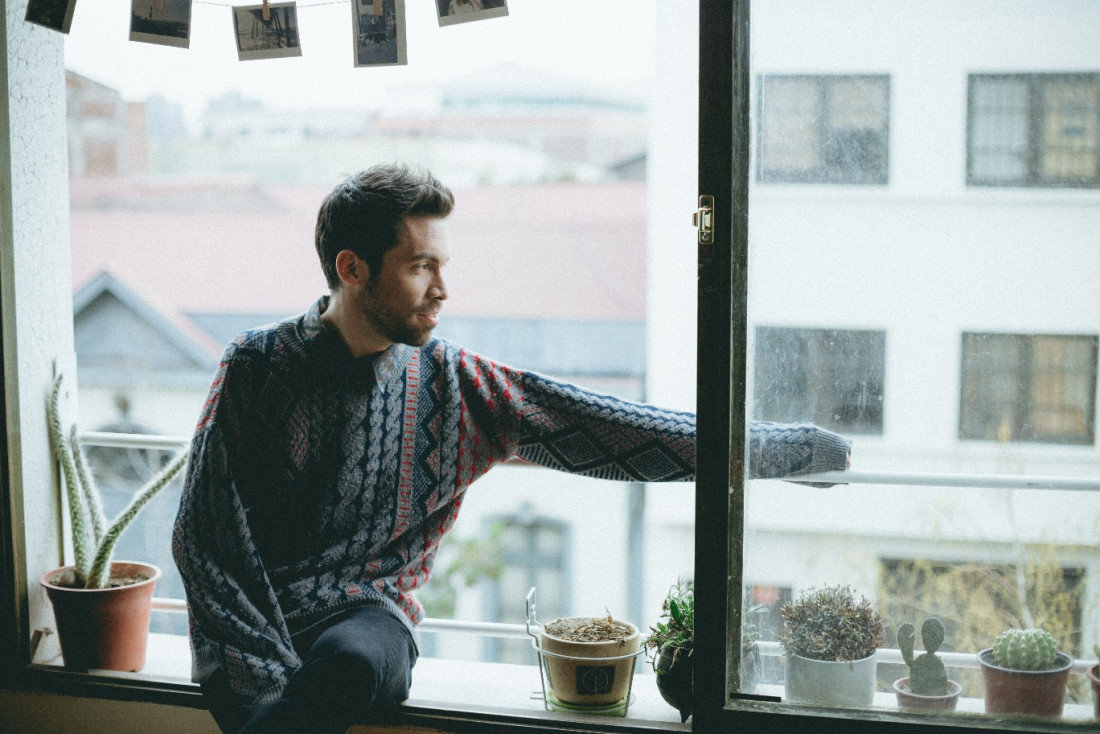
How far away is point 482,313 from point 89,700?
804 cm

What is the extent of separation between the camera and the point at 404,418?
5.93ft

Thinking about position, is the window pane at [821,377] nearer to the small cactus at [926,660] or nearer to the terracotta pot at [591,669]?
the small cactus at [926,660]

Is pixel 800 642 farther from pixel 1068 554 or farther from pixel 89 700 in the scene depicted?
pixel 89 700

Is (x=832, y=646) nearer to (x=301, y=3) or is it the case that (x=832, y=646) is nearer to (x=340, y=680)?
(x=340, y=680)

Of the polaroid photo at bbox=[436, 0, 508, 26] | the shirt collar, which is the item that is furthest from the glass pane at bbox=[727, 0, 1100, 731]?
the shirt collar

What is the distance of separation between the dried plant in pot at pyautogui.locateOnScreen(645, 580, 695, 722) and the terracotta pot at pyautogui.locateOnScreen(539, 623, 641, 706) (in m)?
0.05

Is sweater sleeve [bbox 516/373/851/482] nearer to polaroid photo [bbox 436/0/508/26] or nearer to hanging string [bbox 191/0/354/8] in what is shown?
polaroid photo [bbox 436/0/508/26]

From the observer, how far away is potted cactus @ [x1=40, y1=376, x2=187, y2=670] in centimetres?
198

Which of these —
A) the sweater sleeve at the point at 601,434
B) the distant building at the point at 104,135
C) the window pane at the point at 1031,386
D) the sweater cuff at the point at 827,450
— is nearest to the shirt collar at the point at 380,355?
the sweater sleeve at the point at 601,434

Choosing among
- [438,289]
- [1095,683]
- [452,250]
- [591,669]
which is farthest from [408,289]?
[452,250]

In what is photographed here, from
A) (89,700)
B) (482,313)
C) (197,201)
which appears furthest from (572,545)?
(89,700)

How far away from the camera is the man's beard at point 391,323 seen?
1745 mm

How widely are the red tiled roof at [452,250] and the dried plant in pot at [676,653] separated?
26.3ft

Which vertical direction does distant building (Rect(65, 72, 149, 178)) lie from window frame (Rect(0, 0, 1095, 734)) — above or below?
above
